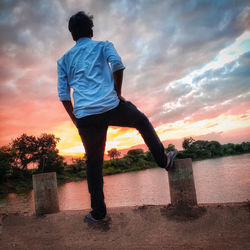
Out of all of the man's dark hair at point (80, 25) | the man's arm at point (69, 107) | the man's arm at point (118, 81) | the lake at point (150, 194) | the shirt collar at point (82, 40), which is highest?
the man's dark hair at point (80, 25)

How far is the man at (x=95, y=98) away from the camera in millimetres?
1863

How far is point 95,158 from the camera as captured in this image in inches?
79.4

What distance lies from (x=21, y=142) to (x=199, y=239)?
40.1 m

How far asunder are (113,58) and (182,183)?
1.65 meters

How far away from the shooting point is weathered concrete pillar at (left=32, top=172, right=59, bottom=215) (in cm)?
Answer: 285

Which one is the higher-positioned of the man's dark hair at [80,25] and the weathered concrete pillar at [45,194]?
the man's dark hair at [80,25]

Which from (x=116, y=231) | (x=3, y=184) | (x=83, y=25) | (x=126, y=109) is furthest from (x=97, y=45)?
(x=3, y=184)

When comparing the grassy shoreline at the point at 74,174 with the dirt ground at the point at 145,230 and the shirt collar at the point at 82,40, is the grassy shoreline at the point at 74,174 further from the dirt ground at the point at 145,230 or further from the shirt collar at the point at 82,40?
the shirt collar at the point at 82,40

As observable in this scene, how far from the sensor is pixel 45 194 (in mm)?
2895

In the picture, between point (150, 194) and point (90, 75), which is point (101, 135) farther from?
point (150, 194)

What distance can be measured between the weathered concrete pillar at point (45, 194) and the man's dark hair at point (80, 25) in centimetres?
193

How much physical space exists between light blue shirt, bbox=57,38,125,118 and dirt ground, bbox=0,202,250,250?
1.28 metres

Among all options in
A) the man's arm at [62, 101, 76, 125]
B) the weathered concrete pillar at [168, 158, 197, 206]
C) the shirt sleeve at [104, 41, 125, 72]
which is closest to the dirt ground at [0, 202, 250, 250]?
the weathered concrete pillar at [168, 158, 197, 206]

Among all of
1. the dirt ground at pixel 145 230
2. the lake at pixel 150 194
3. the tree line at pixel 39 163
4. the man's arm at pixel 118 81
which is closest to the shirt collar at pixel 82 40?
the man's arm at pixel 118 81
